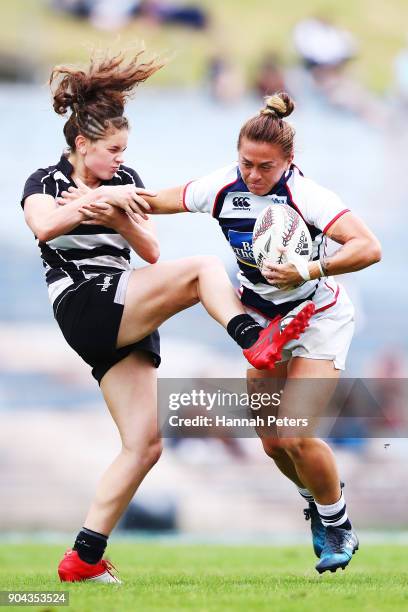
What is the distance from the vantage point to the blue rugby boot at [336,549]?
202 inches

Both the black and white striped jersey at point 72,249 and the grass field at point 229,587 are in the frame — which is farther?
the black and white striped jersey at point 72,249

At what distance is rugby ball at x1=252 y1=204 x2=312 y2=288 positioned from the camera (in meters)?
4.82

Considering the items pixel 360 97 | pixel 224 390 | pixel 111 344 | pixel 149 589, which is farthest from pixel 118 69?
pixel 360 97

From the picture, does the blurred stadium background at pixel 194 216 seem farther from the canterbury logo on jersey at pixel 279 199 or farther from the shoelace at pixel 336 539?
the canterbury logo on jersey at pixel 279 199

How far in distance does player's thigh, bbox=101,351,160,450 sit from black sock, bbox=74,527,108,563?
1.42ft

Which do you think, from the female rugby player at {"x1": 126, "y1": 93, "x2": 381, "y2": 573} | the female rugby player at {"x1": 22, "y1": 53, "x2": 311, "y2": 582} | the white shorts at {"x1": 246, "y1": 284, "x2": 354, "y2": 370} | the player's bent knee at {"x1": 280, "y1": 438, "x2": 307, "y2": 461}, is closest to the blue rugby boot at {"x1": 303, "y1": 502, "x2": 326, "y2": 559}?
the female rugby player at {"x1": 126, "y1": 93, "x2": 381, "y2": 573}

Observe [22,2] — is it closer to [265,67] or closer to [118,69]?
[265,67]

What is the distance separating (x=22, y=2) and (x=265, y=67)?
345 centimetres

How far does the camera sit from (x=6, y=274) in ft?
48.4

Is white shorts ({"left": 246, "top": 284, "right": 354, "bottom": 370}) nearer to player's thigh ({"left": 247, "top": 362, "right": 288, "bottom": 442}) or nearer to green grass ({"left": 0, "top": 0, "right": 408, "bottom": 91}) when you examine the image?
player's thigh ({"left": 247, "top": 362, "right": 288, "bottom": 442})

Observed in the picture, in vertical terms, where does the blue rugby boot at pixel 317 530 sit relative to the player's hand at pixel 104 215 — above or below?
below

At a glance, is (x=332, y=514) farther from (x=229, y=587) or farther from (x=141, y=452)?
(x=141, y=452)

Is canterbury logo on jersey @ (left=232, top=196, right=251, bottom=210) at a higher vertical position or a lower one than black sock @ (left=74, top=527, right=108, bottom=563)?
higher

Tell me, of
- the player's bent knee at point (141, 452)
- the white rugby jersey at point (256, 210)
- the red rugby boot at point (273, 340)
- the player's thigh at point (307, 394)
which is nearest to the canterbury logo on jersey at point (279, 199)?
the white rugby jersey at point (256, 210)
